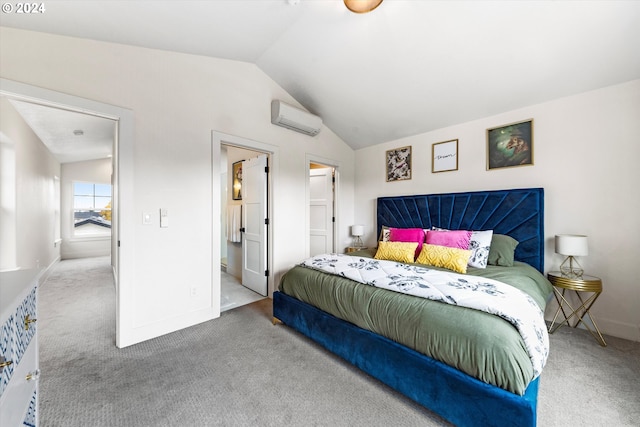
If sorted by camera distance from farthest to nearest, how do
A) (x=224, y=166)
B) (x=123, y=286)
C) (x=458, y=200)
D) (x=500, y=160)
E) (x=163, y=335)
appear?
(x=224, y=166) < (x=458, y=200) < (x=500, y=160) < (x=163, y=335) < (x=123, y=286)

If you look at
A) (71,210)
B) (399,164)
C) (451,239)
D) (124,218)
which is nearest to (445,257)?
(451,239)

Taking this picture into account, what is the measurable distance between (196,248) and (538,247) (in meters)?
3.75

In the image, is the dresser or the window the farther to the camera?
the window

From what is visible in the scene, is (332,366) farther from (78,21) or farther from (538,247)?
(78,21)

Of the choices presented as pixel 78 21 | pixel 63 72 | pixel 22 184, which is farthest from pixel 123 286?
pixel 22 184

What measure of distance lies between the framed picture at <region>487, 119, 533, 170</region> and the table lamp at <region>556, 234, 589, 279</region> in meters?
0.94

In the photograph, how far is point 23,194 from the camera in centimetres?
357

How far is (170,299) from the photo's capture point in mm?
2623

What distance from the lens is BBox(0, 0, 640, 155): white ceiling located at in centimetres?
202

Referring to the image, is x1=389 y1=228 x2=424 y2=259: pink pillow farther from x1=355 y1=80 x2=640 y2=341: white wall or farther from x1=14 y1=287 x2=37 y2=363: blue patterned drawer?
x1=14 y1=287 x2=37 y2=363: blue patterned drawer

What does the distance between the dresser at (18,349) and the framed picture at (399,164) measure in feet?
13.1

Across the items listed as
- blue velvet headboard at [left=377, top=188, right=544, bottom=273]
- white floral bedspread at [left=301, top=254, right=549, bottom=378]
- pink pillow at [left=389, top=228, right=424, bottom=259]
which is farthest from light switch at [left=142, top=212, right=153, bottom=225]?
blue velvet headboard at [left=377, top=188, right=544, bottom=273]

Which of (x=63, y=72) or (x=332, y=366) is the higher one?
(x=63, y=72)

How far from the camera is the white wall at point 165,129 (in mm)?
2092
